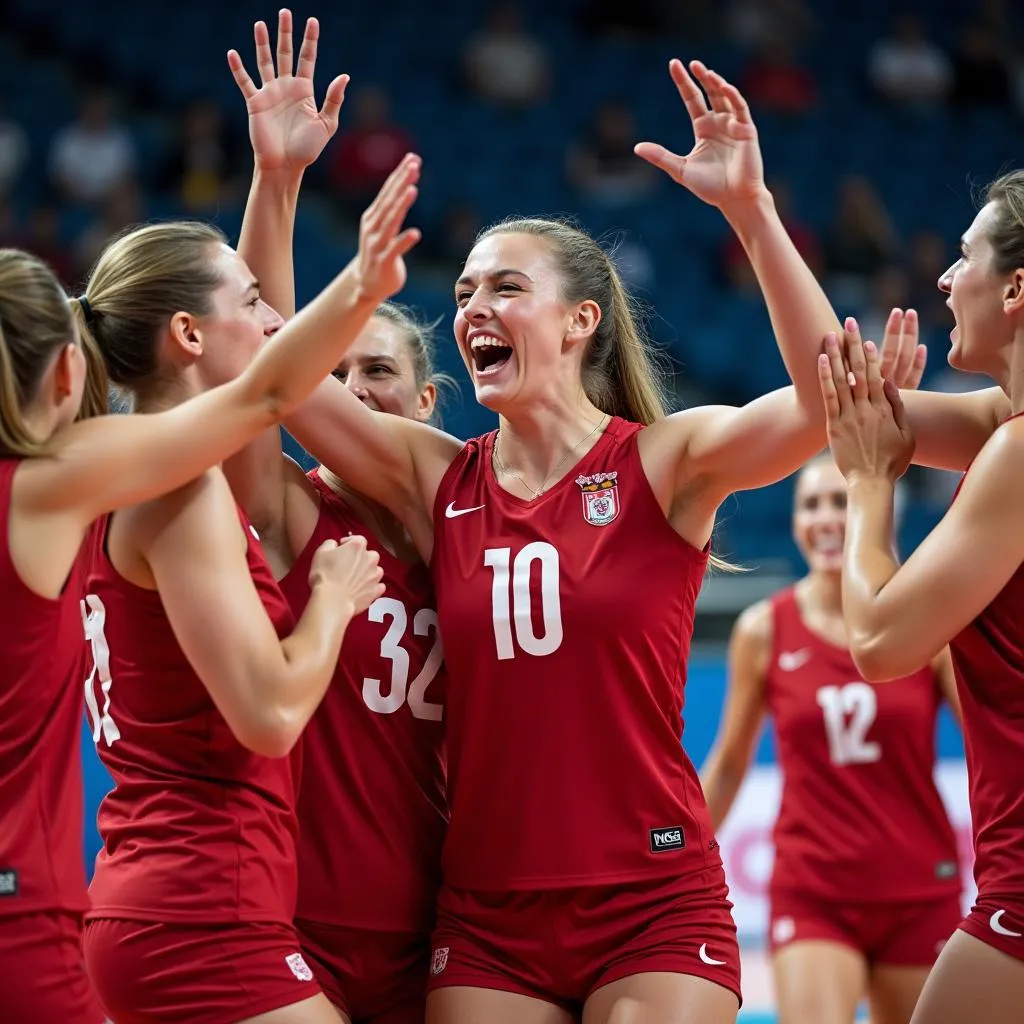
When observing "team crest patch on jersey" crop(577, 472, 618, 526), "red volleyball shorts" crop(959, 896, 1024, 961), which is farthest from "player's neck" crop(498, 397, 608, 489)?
"red volleyball shorts" crop(959, 896, 1024, 961)

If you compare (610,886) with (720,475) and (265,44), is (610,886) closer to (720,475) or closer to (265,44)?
(720,475)

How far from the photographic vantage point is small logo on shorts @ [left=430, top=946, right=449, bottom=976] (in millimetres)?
3619

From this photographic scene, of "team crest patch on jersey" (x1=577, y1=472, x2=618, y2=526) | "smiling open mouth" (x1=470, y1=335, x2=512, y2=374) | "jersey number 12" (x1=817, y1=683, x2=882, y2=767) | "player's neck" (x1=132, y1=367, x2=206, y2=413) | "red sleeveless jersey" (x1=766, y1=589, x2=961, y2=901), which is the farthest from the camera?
"jersey number 12" (x1=817, y1=683, x2=882, y2=767)

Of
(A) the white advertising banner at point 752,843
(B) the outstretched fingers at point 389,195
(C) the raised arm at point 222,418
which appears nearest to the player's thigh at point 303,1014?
(C) the raised arm at point 222,418

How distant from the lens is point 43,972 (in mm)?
2924

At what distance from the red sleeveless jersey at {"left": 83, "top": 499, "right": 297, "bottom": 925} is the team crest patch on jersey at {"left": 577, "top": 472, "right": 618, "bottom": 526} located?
2.78ft

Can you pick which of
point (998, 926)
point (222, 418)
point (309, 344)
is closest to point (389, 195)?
point (309, 344)

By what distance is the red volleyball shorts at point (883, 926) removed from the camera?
559 cm

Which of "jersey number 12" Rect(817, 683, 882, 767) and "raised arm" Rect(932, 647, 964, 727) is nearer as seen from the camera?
"raised arm" Rect(932, 647, 964, 727)

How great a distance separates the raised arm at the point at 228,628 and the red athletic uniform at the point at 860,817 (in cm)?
314

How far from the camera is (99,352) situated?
10.9 ft

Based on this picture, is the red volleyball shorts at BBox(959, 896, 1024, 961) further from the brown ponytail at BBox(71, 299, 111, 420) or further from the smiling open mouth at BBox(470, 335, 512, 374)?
the brown ponytail at BBox(71, 299, 111, 420)

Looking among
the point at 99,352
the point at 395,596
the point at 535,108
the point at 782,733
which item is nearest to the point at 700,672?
the point at 782,733

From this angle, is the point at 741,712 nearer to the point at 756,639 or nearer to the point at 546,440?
the point at 756,639
